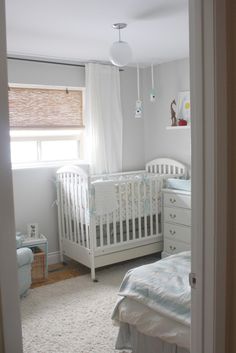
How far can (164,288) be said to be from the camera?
203 cm

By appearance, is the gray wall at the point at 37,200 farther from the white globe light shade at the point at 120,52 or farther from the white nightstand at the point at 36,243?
the white globe light shade at the point at 120,52

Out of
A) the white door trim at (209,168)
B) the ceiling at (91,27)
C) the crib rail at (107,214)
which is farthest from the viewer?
the crib rail at (107,214)

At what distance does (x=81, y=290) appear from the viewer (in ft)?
11.4

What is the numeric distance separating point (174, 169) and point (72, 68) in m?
1.66

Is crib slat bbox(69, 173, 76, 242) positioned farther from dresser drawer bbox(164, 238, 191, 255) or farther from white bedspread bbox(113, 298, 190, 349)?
white bedspread bbox(113, 298, 190, 349)

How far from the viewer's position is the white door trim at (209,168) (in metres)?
1.18

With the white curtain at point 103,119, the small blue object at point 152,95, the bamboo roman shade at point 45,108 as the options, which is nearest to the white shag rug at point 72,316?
the white curtain at point 103,119

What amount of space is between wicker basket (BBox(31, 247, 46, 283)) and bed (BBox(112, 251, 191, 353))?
163cm

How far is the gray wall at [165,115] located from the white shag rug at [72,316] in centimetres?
161

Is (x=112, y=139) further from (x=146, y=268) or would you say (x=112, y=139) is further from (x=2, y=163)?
(x=2, y=163)

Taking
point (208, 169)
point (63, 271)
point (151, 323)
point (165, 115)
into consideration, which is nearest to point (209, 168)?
point (208, 169)

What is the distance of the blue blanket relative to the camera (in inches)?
74.4

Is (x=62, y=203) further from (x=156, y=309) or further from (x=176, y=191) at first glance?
(x=156, y=309)

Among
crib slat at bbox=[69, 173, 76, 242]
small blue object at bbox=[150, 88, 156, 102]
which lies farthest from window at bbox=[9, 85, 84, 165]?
small blue object at bbox=[150, 88, 156, 102]
